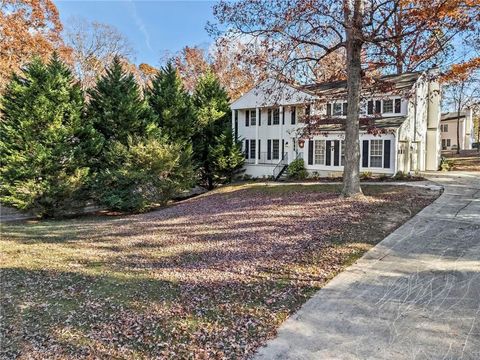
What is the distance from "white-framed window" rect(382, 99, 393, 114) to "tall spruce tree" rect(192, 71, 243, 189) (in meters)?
9.96

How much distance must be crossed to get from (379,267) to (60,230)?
1014cm

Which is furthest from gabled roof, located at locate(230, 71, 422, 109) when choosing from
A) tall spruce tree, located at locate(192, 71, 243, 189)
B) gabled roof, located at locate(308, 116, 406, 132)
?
tall spruce tree, located at locate(192, 71, 243, 189)

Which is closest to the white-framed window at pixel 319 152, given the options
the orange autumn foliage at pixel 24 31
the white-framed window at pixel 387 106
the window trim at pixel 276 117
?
the white-framed window at pixel 387 106

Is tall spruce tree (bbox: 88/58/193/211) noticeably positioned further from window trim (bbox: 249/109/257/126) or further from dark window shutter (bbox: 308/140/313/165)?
window trim (bbox: 249/109/257/126)

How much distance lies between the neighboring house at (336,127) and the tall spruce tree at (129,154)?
5.87 meters

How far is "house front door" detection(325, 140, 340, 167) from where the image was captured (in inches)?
824

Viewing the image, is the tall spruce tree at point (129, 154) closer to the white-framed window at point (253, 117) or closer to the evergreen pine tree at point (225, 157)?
the evergreen pine tree at point (225, 157)

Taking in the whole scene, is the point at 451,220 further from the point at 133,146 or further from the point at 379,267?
the point at 133,146

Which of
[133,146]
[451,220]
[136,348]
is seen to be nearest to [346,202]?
[451,220]

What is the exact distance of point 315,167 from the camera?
2205 centimetres

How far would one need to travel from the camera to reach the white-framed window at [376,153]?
62.5 feet

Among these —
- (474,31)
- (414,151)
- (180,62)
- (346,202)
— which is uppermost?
(180,62)

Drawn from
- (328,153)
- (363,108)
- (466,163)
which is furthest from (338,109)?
(466,163)

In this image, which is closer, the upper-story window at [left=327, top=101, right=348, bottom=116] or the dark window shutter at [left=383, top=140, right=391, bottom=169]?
the dark window shutter at [left=383, top=140, right=391, bottom=169]
